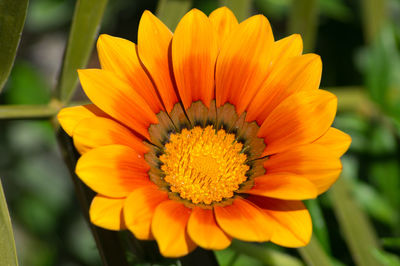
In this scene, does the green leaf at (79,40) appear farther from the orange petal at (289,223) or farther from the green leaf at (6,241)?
the orange petal at (289,223)

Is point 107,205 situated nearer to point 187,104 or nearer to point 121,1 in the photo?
point 187,104

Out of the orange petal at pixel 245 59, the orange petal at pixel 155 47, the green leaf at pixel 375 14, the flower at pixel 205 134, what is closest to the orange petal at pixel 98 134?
the flower at pixel 205 134

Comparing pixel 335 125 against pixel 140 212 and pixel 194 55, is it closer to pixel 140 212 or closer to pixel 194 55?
pixel 194 55

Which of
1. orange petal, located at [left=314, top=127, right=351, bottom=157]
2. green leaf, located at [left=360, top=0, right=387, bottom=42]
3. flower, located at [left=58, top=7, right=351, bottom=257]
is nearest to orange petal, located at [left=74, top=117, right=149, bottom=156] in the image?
flower, located at [left=58, top=7, right=351, bottom=257]

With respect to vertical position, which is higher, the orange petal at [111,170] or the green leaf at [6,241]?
the orange petal at [111,170]

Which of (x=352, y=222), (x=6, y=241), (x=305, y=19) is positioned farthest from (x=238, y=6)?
(x=6, y=241)

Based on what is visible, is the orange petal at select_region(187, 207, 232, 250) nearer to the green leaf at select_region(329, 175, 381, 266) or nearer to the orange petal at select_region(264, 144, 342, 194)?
the orange petal at select_region(264, 144, 342, 194)

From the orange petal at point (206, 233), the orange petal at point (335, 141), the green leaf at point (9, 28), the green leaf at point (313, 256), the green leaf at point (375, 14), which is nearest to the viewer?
the orange petal at point (206, 233)
